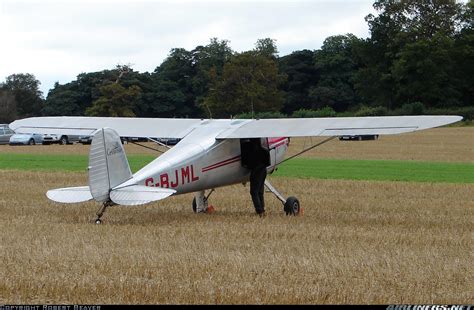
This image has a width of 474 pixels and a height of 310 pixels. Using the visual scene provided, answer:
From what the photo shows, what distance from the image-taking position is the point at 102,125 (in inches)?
767

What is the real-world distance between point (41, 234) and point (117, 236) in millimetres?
1116

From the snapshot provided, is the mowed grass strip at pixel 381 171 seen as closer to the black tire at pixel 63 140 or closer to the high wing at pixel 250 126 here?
the high wing at pixel 250 126

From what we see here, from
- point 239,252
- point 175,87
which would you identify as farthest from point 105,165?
point 175,87

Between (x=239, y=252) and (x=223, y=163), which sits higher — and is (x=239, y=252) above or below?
below

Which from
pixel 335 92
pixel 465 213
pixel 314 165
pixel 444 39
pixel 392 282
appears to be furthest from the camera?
pixel 335 92

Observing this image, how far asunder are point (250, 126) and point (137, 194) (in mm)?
3908

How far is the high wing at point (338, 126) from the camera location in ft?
51.6

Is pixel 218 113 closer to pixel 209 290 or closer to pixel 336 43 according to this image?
pixel 336 43

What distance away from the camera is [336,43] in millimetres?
123938

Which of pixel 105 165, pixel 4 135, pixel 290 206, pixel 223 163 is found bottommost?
pixel 4 135

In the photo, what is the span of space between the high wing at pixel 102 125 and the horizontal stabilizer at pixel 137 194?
14.4 ft

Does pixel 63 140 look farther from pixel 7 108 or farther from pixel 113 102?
pixel 7 108

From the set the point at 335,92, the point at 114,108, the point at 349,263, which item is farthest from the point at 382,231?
the point at 335,92

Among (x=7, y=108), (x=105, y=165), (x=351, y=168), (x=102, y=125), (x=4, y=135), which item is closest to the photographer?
(x=105, y=165)
